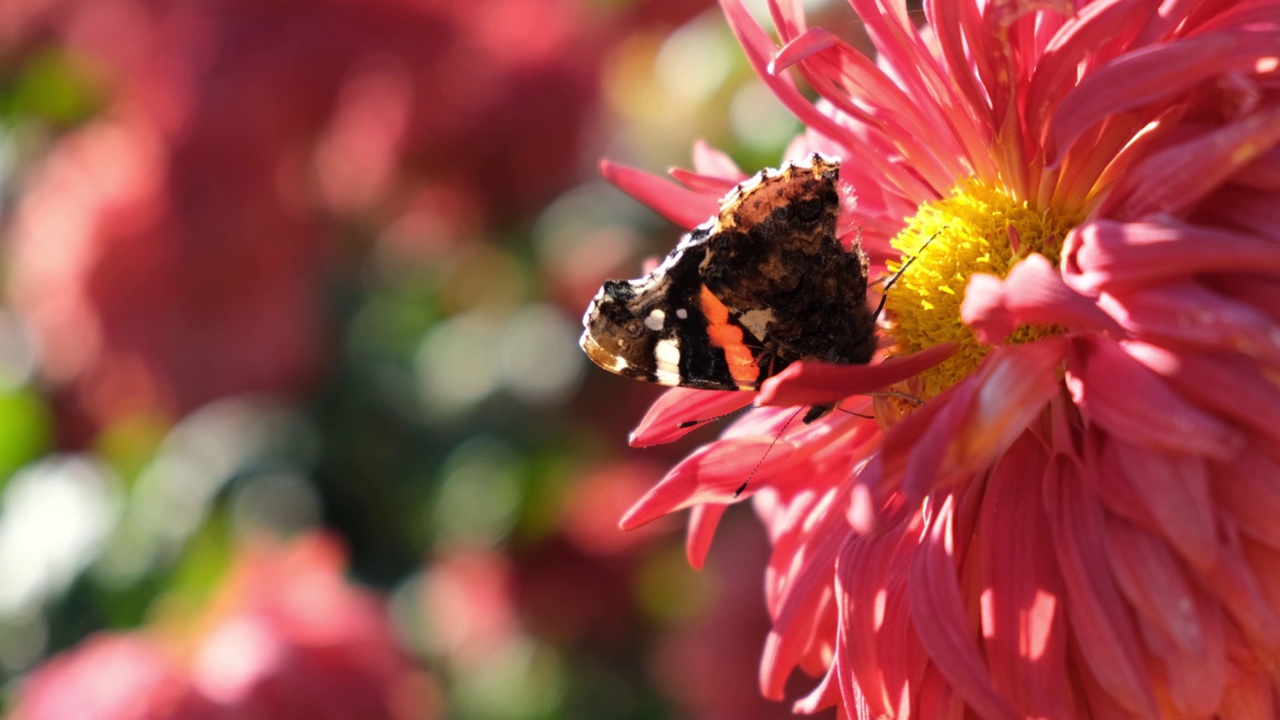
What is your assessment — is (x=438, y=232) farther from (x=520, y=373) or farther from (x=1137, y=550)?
(x=1137, y=550)

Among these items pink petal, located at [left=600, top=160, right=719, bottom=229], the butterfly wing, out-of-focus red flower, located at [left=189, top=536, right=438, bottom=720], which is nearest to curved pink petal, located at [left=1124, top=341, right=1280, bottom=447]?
the butterfly wing

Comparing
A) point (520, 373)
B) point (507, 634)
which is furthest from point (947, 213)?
point (507, 634)

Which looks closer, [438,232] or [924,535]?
[924,535]

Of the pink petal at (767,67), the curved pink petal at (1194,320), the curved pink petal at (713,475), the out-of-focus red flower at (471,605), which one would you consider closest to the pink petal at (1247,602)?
the curved pink petal at (1194,320)

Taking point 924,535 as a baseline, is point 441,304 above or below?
above

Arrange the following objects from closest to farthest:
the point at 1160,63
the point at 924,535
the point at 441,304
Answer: the point at 1160,63, the point at 924,535, the point at 441,304

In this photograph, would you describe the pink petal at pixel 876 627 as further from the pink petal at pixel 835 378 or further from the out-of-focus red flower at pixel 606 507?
the out-of-focus red flower at pixel 606 507

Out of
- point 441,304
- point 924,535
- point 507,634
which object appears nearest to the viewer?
point 924,535
